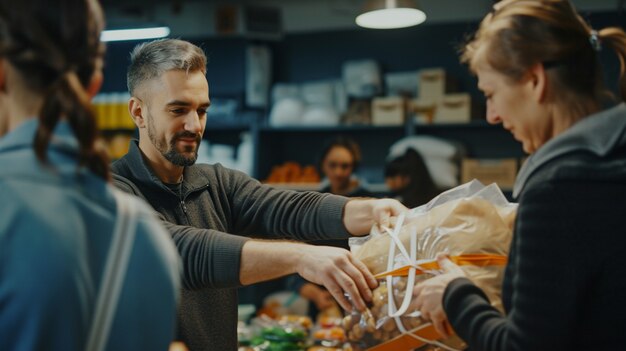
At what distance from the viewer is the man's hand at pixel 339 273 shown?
1.62 m

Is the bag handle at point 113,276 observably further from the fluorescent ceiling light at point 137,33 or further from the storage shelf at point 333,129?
the fluorescent ceiling light at point 137,33

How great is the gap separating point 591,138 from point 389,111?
4.72 metres

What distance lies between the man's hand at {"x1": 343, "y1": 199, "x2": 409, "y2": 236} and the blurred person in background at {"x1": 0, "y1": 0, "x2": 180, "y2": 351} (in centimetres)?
85

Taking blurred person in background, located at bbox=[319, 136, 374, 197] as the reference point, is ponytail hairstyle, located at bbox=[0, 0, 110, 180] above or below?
above

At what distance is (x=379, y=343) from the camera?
160 cm

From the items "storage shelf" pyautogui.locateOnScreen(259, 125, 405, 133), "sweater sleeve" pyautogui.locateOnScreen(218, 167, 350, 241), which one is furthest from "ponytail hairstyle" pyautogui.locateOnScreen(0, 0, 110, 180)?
"storage shelf" pyautogui.locateOnScreen(259, 125, 405, 133)

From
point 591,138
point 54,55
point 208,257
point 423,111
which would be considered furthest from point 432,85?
point 54,55

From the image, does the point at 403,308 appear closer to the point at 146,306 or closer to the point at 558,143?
the point at 558,143

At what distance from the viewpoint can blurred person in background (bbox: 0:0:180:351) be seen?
0.95m

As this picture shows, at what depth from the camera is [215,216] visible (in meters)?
2.20

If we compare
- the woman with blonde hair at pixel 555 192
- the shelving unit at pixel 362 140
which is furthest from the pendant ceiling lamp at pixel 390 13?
the woman with blonde hair at pixel 555 192

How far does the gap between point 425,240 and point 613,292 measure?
450mm

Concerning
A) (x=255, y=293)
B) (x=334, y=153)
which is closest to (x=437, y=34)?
(x=334, y=153)

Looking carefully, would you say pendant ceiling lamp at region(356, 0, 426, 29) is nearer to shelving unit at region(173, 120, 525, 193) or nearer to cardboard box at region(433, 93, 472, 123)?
cardboard box at region(433, 93, 472, 123)
